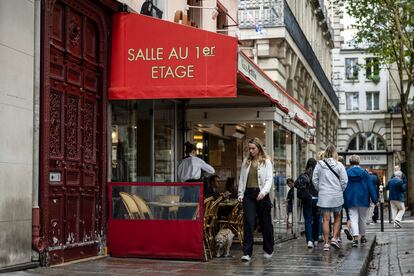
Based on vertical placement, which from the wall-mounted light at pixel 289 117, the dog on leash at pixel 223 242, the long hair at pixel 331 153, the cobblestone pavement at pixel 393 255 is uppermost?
the wall-mounted light at pixel 289 117

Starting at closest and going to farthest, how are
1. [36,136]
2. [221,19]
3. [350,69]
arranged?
1. [36,136]
2. [221,19]
3. [350,69]

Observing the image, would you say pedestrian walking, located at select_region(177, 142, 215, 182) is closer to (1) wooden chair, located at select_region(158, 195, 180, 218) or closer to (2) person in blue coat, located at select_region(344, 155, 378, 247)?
(2) person in blue coat, located at select_region(344, 155, 378, 247)

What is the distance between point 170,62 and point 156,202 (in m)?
2.07

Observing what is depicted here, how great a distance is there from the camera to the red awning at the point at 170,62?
10.9m

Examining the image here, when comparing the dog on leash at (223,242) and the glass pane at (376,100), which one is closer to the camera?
the dog on leash at (223,242)

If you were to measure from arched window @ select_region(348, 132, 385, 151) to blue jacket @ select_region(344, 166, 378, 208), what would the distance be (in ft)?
170

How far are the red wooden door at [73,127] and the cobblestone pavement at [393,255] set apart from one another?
4.41 m

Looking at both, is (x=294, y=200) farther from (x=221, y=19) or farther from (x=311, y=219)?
(x=221, y=19)

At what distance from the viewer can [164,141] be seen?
1484 centimetres

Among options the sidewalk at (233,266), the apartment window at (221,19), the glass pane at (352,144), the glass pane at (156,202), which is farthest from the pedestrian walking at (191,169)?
the glass pane at (352,144)

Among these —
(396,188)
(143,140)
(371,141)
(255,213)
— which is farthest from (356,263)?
(371,141)

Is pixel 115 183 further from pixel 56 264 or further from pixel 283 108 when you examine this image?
pixel 283 108

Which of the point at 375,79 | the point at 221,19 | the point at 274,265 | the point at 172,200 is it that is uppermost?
the point at 375,79

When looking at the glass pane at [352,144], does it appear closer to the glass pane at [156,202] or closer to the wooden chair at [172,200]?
the glass pane at [156,202]
